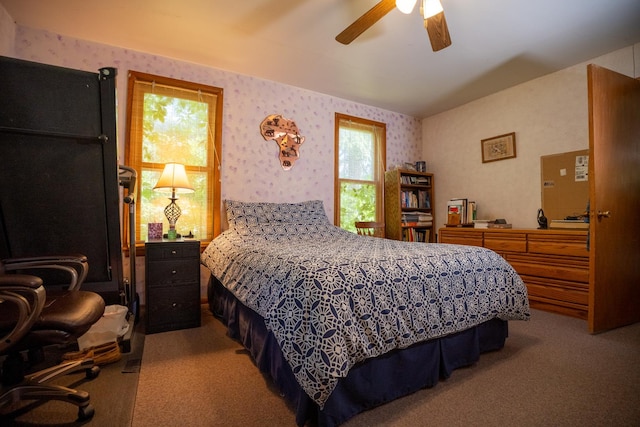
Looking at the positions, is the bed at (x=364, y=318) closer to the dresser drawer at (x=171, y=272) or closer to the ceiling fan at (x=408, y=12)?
the dresser drawer at (x=171, y=272)

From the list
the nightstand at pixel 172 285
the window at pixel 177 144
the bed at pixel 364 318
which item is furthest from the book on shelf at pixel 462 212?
the nightstand at pixel 172 285

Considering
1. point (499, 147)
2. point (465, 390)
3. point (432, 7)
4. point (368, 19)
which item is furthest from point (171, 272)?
point (499, 147)

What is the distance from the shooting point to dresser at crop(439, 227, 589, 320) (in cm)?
262

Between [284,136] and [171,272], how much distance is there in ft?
6.39

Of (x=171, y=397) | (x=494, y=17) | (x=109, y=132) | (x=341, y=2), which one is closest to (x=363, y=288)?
(x=171, y=397)

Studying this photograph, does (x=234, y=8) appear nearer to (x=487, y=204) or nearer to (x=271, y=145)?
(x=271, y=145)

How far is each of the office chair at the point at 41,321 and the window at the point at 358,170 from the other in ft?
9.40

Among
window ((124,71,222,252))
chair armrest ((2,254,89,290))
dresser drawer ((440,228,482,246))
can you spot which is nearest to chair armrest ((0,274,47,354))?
chair armrest ((2,254,89,290))

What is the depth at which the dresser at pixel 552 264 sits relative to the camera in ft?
8.61

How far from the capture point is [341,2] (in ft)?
7.27

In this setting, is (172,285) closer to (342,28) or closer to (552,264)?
(342,28)

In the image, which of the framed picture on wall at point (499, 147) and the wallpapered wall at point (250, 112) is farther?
the framed picture on wall at point (499, 147)

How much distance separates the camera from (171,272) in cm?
241

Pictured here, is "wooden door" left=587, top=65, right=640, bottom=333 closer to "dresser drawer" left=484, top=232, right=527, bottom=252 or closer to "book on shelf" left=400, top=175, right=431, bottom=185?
"dresser drawer" left=484, top=232, right=527, bottom=252
